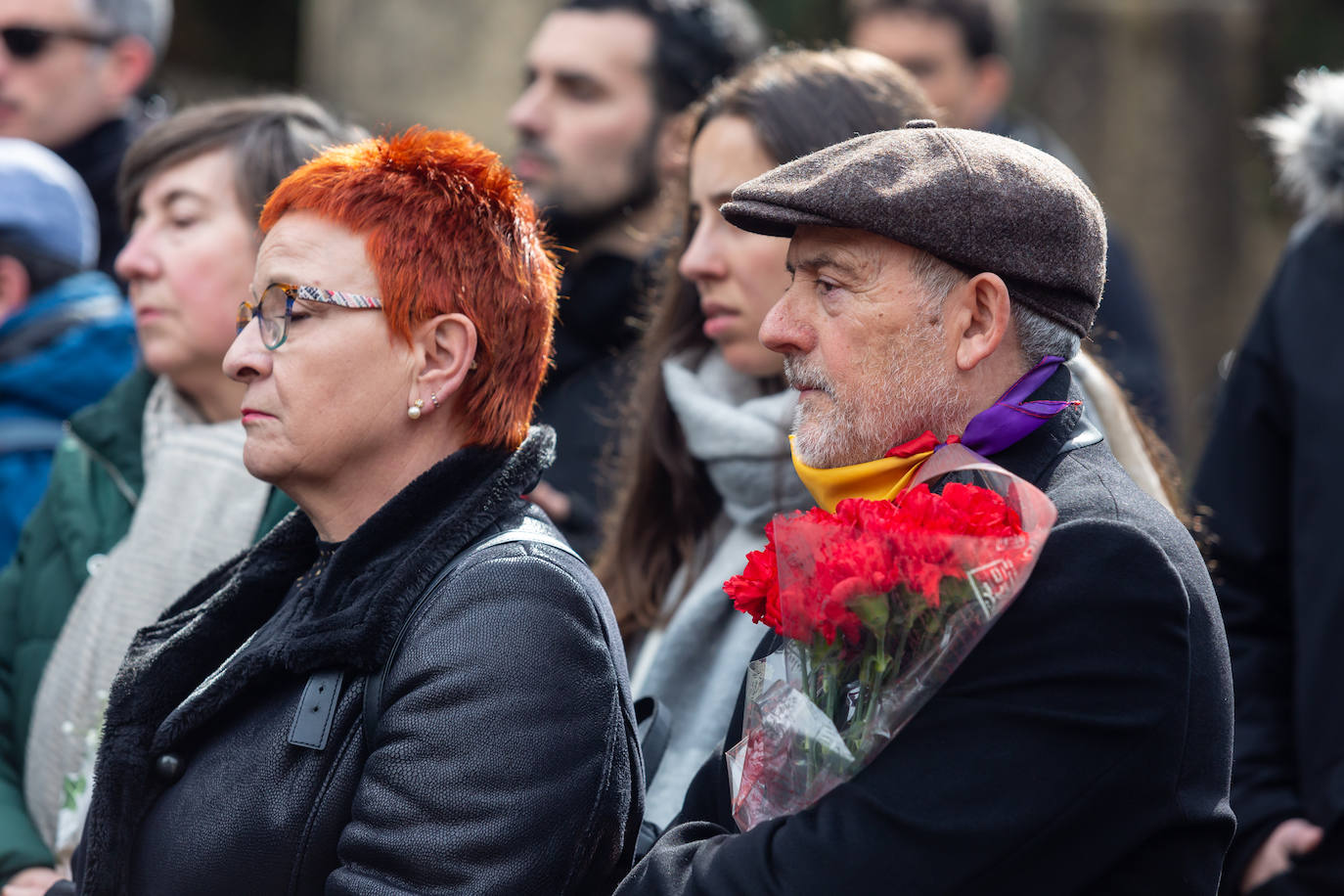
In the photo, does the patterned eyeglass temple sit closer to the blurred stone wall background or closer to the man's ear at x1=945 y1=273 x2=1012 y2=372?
the man's ear at x1=945 y1=273 x2=1012 y2=372

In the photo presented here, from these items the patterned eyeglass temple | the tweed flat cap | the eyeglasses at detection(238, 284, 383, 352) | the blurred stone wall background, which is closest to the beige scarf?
the eyeglasses at detection(238, 284, 383, 352)

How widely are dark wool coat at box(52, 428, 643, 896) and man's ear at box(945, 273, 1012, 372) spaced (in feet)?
2.21

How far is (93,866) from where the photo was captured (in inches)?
89.2

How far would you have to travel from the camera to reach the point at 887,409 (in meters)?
2.08

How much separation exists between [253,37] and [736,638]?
7.65 m

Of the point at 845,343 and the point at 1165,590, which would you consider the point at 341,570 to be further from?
the point at 1165,590

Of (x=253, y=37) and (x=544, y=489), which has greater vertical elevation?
(x=544, y=489)

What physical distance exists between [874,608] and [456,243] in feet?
3.22

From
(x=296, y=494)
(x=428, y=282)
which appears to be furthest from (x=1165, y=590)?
(x=296, y=494)

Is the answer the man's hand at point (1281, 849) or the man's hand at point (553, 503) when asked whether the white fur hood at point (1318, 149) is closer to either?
the man's hand at point (1281, 849)

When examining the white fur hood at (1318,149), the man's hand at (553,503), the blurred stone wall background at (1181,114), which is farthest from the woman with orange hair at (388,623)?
the blurred stone wall background at (1181,114)

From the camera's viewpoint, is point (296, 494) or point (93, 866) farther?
point (296, 494)

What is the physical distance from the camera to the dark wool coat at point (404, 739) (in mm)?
2033

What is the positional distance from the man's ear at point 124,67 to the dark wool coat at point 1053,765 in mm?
3989
